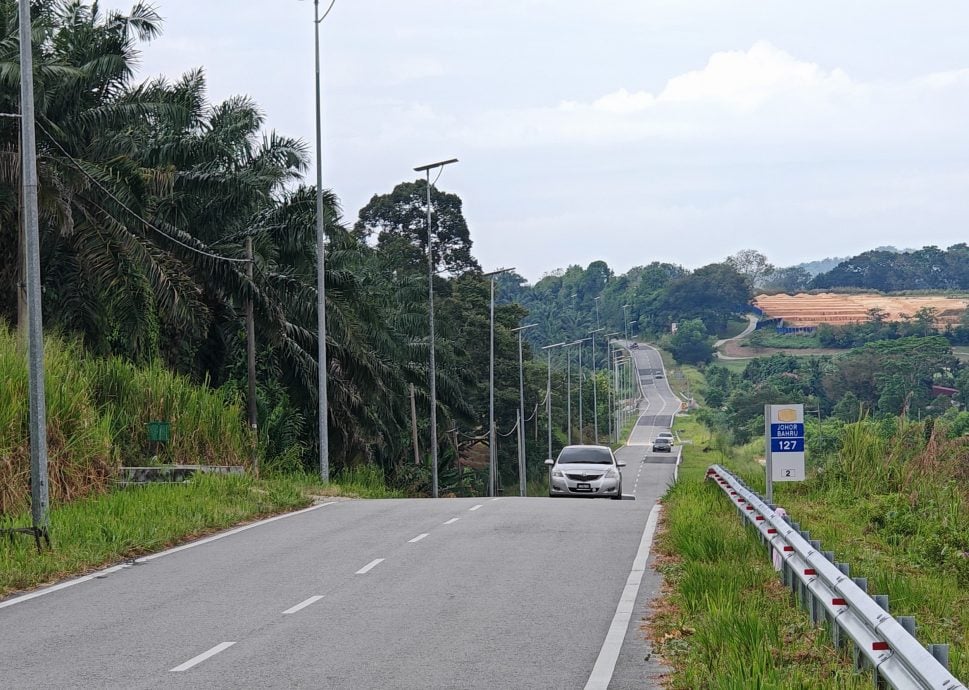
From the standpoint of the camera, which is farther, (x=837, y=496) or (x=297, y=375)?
(x=297, y=375)

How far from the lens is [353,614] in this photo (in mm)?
12180

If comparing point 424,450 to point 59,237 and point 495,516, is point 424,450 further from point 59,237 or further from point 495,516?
point 495,516

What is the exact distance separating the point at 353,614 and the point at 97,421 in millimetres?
12790

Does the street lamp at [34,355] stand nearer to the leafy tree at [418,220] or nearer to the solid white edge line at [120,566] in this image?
the solid white edge line at [120,566]

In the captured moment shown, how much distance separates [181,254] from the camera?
36.8m

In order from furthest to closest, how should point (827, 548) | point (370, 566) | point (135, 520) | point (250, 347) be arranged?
1. point (250, 347)
2. point (135, 520)
3. point (370, 566)
4. point (827, 548)

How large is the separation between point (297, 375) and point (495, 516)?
19726 millimetres

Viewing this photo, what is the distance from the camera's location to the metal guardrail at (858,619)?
6.29 m

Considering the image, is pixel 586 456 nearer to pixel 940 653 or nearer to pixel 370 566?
pixel 370 566

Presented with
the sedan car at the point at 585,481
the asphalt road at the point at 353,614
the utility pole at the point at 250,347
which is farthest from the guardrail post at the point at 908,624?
the utility pole at the point at 250,347

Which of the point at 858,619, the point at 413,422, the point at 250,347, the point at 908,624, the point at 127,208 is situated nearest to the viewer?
the point at 908,624

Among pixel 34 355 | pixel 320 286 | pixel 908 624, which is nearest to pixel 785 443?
pixel 34 355

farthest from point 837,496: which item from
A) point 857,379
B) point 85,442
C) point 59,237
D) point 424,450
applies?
point 857,379

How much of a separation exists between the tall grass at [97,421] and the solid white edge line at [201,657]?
33.2ft
